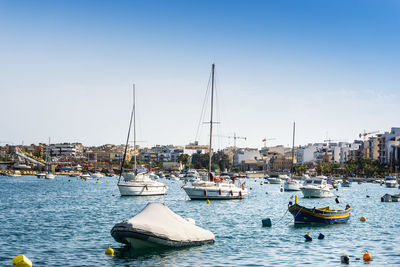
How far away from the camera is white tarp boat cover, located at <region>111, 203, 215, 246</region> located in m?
27.8

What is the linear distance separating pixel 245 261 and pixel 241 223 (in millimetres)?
16702

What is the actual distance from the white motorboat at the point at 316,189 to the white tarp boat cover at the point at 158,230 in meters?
52.2

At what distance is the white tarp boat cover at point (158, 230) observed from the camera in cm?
2777

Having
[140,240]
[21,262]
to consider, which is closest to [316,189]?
[140,240]

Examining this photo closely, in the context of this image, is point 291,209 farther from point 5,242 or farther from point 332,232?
point 5,242

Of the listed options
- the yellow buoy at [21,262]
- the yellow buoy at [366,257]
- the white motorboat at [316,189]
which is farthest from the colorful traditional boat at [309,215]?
the white motorboat at [316,189]

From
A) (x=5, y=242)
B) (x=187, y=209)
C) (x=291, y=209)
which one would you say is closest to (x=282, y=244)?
(x=291, y=209)

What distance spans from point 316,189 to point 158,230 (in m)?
55.9

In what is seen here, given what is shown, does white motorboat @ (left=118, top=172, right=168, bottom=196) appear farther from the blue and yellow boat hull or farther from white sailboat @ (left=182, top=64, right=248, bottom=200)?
the blue and yellow boat hull

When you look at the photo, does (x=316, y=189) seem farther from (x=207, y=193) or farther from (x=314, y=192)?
(x=207, y=193)

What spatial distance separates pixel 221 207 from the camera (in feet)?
193

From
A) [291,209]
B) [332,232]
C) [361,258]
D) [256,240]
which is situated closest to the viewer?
[361,258]

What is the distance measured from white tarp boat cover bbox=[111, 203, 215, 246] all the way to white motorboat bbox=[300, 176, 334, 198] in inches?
2055

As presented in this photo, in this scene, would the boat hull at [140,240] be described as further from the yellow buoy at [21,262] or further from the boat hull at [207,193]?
the boat hull at [207,193]
